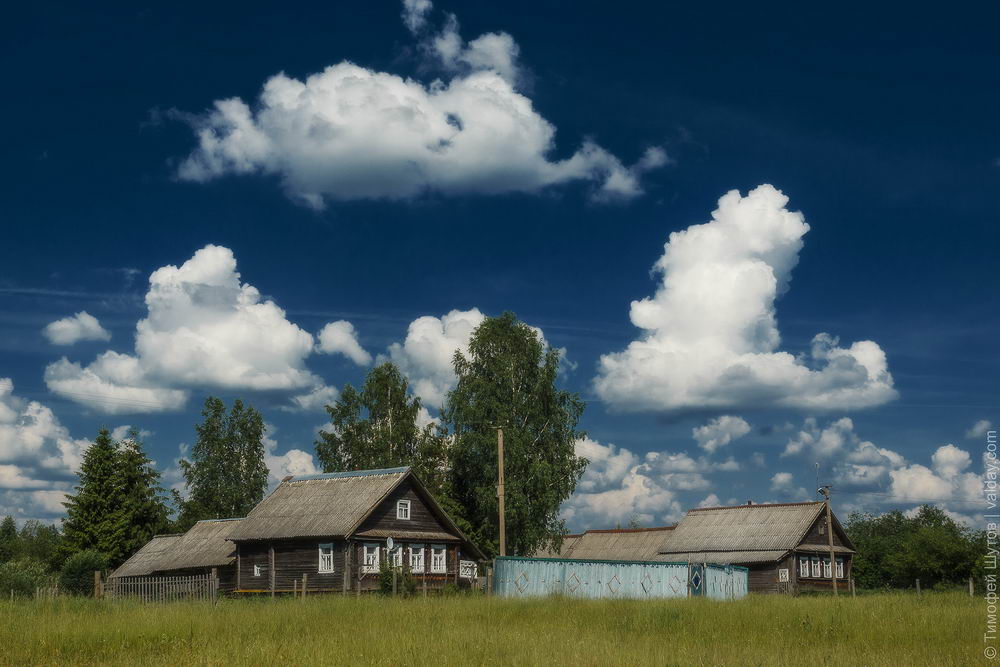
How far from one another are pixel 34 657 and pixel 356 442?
47098mm

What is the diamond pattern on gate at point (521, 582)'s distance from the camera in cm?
3772

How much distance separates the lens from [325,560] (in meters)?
44.0

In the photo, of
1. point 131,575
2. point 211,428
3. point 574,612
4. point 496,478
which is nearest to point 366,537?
point 496,478

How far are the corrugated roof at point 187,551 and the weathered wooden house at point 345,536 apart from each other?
2.27 metres

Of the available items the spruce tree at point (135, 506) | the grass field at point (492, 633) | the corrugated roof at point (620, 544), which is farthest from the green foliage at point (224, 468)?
the grass field at point (492, 633)

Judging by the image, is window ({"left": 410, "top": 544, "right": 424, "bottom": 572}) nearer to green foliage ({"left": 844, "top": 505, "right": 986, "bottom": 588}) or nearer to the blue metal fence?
the blue metal fence

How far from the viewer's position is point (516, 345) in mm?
54781

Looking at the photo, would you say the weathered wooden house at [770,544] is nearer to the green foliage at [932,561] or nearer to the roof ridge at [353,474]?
the green foliage at [932,561]

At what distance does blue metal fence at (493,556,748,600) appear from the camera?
122 ft

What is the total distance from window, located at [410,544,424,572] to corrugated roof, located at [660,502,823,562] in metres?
22.2

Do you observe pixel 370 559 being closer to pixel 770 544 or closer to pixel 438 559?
pixel 438 559

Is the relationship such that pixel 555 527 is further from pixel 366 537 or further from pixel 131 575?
pixel 131 575

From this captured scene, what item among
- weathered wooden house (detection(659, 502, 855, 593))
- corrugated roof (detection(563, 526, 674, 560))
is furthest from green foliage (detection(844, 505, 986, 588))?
corrugated roof (detection(563, 526, 674, 560))

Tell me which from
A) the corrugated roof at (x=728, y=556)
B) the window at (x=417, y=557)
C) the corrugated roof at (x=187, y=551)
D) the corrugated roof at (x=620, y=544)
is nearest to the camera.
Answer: the window at (x=417, y=557)
